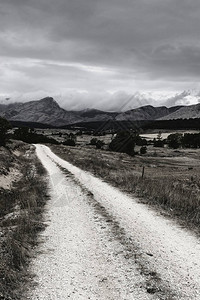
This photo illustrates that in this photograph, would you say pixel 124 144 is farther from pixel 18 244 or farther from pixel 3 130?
pixel 18 244

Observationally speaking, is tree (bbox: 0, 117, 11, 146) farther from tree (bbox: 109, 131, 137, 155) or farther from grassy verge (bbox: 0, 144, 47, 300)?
tree (bbox: 109, 131, 137, 155)

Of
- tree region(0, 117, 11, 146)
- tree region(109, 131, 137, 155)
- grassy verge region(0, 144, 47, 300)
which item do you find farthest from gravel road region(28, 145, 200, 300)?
tree region(109, 131, 137, 155)

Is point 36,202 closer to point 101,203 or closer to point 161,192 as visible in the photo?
point 101,203

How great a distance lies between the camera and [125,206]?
1488cm

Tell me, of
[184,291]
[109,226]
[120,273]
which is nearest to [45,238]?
[109,226]

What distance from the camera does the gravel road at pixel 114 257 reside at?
6648 mm

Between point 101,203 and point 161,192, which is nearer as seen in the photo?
point 101,203

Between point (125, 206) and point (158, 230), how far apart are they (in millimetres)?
3928

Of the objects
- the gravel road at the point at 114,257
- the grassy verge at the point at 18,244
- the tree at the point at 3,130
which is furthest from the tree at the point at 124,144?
the gravel road at the point at 114,257

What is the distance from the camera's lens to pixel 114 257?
845cm

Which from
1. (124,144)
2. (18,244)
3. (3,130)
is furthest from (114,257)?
(124,144)

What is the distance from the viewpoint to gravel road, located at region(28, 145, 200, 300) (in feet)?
21.8

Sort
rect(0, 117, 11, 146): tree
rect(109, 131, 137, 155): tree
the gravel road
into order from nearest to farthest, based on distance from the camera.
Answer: the gravel road < rect(0, 117, 11, 146): tree < rect(109, 131, 137, 155): tree

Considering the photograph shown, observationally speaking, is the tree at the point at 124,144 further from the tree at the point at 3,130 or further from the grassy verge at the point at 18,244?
the grassy verge at the point at 18,244
